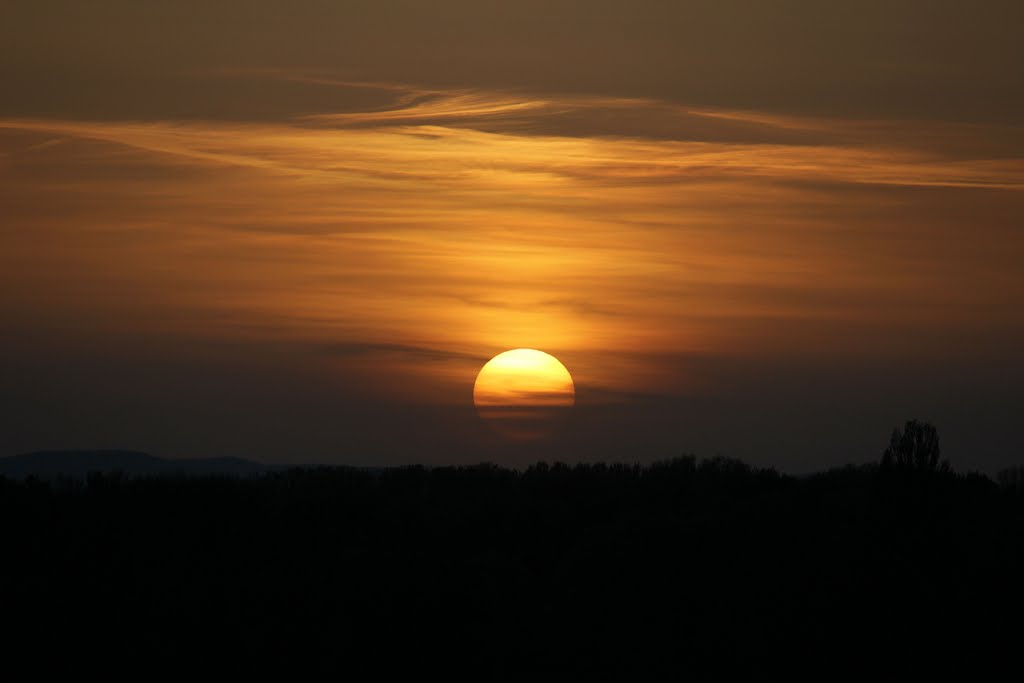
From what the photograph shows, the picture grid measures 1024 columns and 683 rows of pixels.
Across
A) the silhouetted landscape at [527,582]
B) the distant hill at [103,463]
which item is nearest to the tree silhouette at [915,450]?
the silhouetted landscape at [527,582]

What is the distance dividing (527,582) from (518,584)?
945mm

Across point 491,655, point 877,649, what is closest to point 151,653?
point 491,655

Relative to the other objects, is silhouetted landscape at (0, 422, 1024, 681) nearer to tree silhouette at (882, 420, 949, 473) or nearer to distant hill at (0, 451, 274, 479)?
tree silhouette at (882, 420, 949, 473)

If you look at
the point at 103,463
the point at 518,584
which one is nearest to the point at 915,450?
the point at 518,584

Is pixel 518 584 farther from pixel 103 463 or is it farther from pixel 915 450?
pixel 103 463

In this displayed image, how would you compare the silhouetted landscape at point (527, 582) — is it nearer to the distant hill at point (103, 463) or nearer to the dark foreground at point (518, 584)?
the dark foreground at point (518, 584)

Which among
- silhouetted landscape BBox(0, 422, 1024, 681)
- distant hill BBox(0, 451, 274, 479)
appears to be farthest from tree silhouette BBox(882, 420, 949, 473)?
distant hill BBox(0, 451, 274, 479)

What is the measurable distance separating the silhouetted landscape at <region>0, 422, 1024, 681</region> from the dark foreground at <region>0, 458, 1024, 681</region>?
103 mm

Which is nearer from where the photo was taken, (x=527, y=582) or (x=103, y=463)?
(x=527, y=582)

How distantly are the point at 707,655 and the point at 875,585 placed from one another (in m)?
6.46

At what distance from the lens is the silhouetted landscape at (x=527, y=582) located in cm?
5091

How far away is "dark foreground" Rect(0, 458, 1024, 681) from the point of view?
2000 inches

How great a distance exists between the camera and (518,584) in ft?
Result: 197

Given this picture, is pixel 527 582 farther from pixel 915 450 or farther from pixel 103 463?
pixel 103 463
